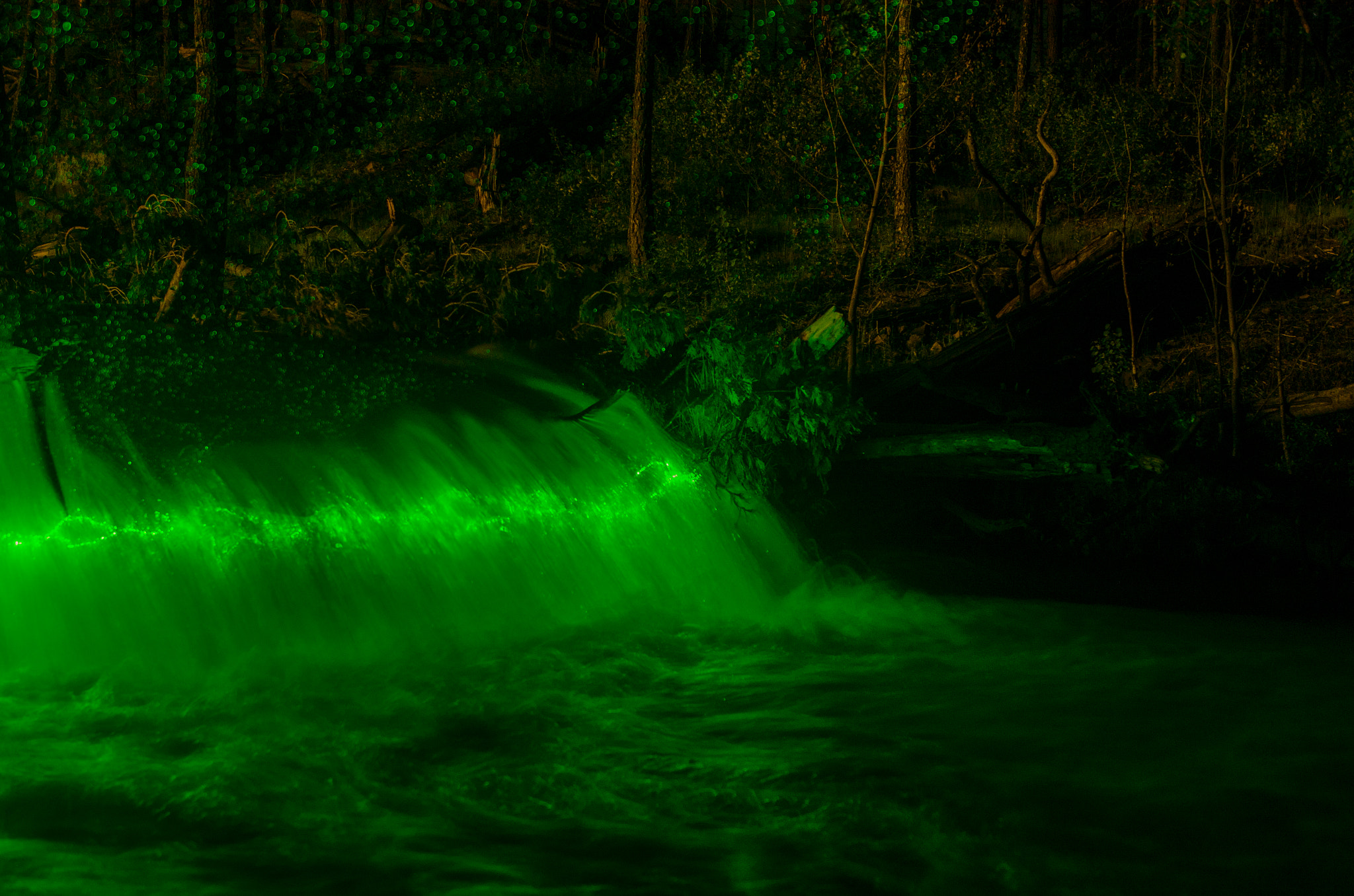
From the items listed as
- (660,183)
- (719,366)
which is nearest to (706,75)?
(660,183)

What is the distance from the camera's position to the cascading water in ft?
27.1

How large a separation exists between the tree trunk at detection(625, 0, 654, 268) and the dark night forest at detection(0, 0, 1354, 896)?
4.67 feet

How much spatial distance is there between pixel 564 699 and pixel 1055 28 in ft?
87.1

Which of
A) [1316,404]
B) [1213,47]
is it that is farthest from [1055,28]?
[1316,404]

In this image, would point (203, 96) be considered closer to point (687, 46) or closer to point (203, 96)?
point (203, 96)

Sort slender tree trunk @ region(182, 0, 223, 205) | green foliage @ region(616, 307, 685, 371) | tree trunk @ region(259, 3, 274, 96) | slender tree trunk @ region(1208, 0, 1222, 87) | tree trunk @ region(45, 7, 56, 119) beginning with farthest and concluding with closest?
1. tree trunk @ region(259, 3, 274, 96)
2. slender tree trunk @ region(182, 0, 223, 205)
3. tree trunk @ region(45, 7, 56, 119)
4. slender tree trunk @ region(1208, 0, 1222, 87)
5. green foliage @ region(616, 307, 685, 371)

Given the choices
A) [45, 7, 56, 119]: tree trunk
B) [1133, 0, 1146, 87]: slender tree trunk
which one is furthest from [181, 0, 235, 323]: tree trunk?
[1133, 0, 1146, 87]: slender tree trunk

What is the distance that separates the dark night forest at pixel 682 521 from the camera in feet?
19.5

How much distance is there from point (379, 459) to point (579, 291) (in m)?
5.47

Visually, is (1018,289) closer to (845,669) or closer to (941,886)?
(845,669)

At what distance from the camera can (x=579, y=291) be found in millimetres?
14445

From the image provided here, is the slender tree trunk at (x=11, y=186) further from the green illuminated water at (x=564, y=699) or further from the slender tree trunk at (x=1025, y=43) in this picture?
the slender tree trunk at (x=1025, y=43)

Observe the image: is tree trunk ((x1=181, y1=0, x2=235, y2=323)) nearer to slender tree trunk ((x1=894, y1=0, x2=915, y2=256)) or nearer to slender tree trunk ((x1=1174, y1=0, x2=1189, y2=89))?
slender tree trunk ((x1=894, y1=0, x2=915, y2=256))

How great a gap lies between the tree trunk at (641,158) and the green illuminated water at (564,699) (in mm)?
7220
